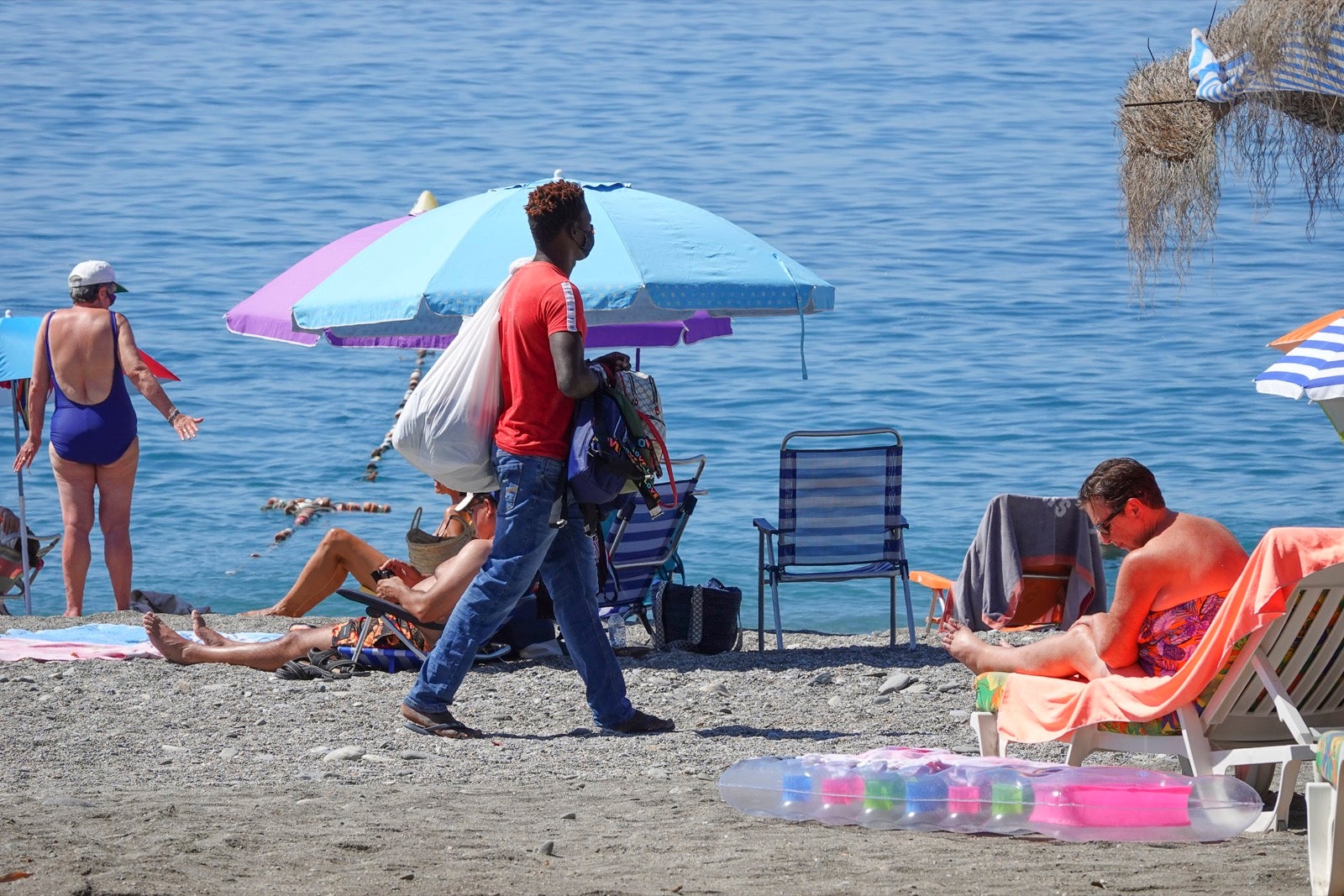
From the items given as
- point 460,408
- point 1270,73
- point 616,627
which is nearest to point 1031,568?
point 616,627

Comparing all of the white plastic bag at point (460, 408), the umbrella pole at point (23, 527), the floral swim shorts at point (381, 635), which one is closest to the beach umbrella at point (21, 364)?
the umbrella pole at point (23, 527)

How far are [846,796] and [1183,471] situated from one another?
12775 millimetres

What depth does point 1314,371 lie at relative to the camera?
4.52 metres

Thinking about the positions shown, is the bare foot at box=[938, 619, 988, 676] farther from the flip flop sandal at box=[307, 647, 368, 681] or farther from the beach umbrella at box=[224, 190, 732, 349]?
the beach umbrella at box=[224, 190, 732, 349]

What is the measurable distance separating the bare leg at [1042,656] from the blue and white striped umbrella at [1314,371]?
1.00 meters

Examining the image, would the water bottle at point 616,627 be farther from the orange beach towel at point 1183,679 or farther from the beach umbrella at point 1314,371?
the beach umbrella at point 1314,371

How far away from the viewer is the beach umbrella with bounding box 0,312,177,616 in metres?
7.61

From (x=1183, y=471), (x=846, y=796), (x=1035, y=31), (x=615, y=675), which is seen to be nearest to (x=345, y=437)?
(x=1183, y=471)

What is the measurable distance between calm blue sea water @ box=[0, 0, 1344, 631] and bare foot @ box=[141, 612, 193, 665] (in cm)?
556

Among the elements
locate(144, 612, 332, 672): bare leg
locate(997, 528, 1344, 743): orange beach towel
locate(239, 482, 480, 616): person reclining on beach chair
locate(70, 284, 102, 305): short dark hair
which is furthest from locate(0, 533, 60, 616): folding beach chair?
locate(997, 528, 1344, 743): orange beach towel

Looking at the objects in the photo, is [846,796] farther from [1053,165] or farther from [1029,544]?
[1053,165]

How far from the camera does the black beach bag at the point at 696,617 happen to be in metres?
6.24

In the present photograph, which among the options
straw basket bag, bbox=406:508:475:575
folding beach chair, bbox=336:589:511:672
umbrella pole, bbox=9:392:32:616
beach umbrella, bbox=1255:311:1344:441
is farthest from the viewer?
umbrella pole, bbox=9:392:32:616

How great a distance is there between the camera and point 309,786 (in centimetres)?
406
